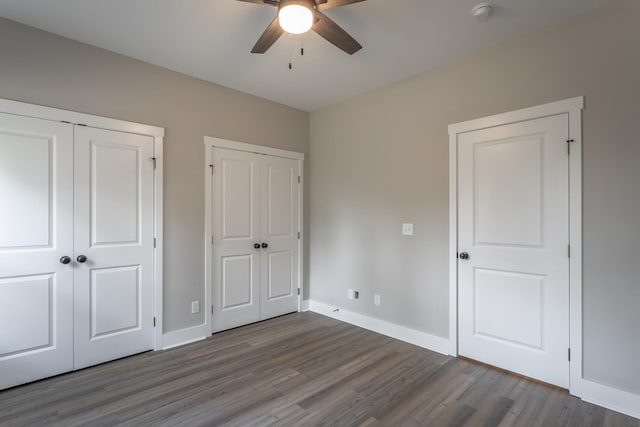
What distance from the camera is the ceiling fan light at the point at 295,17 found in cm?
184

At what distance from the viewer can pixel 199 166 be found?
3416mm

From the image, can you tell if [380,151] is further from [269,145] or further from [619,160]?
[619,160]

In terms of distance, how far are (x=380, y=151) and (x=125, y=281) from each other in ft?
9.56

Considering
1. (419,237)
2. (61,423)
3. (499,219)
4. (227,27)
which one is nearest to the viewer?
(61,423)

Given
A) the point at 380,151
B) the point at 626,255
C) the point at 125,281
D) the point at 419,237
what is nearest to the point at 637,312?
the point at 626,255

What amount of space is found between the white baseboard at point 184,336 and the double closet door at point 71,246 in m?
0.16

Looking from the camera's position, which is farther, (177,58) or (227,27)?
(177,58)

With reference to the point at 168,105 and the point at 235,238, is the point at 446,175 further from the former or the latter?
the point at 168,105

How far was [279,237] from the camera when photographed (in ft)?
13.6

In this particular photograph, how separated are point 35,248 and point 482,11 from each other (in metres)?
3.80

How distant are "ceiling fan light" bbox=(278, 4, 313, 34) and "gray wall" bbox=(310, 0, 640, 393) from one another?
175 cm

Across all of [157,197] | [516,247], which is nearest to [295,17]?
[157,197]

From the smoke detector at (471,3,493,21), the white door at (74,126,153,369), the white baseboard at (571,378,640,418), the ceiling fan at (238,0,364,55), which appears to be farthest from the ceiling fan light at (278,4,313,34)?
the white baseboard at (571,378,640,418)

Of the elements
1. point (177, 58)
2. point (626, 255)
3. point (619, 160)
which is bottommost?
point (626, 255)
